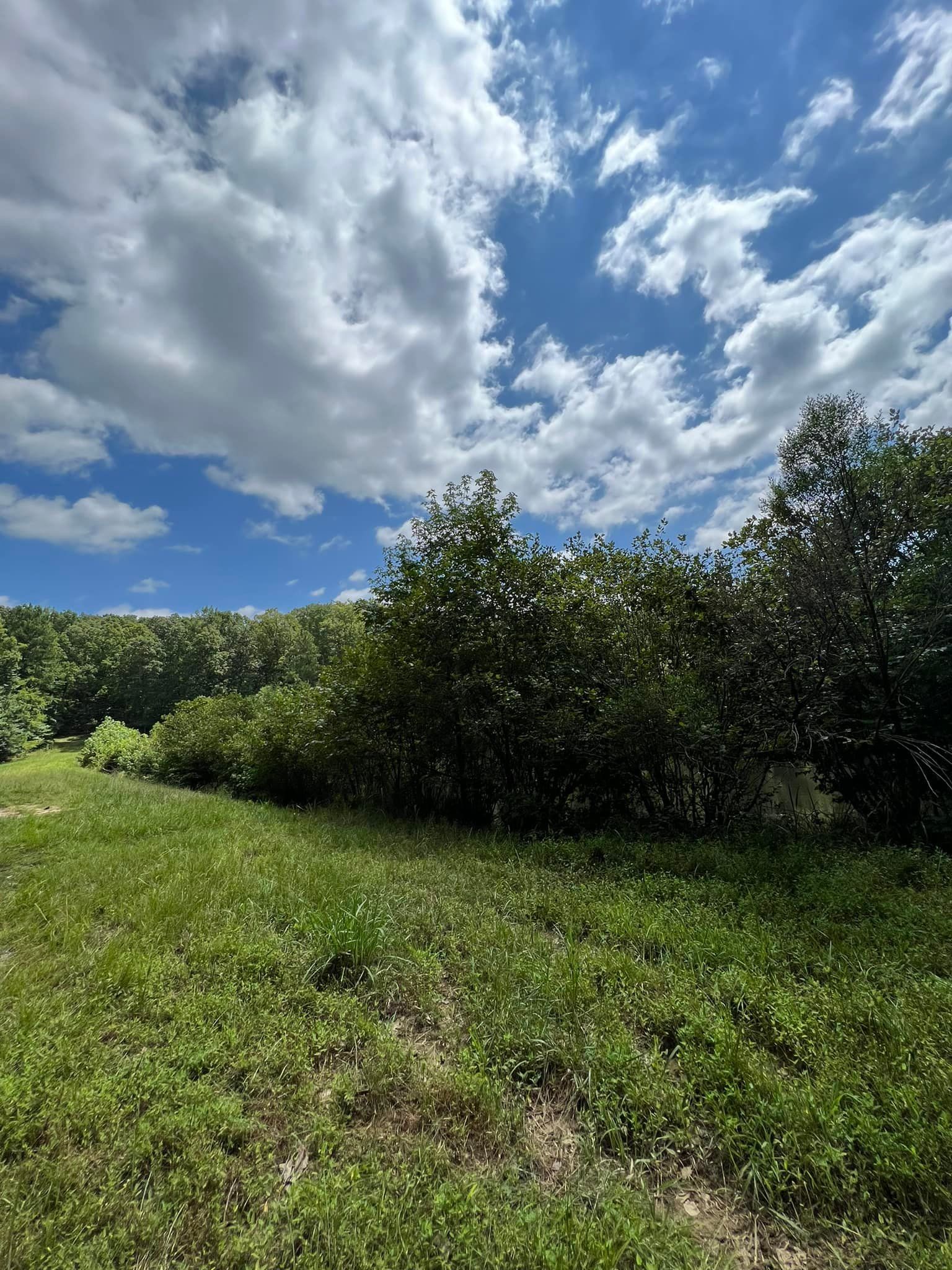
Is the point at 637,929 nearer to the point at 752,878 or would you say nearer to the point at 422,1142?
the point at 752,878

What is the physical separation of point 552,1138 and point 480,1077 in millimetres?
390

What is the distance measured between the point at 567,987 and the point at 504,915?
1368 millimetres

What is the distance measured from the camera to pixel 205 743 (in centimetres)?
1598

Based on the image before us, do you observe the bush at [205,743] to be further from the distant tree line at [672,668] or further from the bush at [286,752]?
the distant tree line at [672,668]

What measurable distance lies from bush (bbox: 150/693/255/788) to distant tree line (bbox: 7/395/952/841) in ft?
16.2

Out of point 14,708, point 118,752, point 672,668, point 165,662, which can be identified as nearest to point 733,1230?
point 672,668

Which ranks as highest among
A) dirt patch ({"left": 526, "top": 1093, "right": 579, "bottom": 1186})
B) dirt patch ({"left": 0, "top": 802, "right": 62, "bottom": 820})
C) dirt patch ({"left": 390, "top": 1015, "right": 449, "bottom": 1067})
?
dirt patch ({"left": 0, "top": 802, "right": 62, "bottom": 820})

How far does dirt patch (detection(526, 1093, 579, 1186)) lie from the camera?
6.36ft

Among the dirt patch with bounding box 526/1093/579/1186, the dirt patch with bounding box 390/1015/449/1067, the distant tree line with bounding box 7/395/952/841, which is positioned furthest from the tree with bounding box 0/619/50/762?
the dirt patch with bounding box 526/1093/579/1186

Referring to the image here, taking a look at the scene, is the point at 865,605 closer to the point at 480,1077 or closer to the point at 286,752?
the point at 480,1077

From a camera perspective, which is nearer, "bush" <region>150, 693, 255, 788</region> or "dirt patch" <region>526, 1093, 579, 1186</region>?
"dirt patch" <region>526, 1093, 579, 1186</region>

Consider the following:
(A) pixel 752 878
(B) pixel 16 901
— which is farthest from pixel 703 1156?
(B) pixel 16 901

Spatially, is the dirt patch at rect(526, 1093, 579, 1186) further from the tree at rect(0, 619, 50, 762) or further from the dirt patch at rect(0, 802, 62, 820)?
the tree at rect(0, 619, 50, 762)

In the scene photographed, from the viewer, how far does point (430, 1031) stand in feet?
8.95
